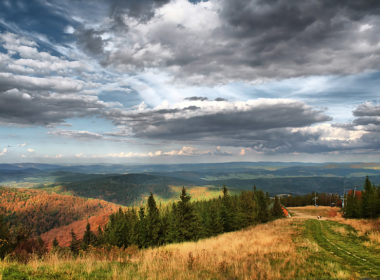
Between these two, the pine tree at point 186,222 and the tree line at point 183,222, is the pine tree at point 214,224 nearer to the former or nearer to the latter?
the tree line at point 183,222

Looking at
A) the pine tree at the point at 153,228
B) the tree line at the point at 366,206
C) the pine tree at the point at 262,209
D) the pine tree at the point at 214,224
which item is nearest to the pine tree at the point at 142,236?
the pine tree at the point at 153,228

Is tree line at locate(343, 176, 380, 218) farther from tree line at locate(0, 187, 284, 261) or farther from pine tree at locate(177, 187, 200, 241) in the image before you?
pine tree at locate(177, 187, 200, 241)

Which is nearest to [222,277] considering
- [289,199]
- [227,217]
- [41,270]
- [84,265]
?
[84,265]

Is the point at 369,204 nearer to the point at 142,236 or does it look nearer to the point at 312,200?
the point at 142,236

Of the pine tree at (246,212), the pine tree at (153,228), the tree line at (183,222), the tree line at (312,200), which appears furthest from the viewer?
the tree line at (312,200)

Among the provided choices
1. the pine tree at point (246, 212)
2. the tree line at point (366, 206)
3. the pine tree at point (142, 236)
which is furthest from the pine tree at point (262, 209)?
the pine tree at point (142, 236)

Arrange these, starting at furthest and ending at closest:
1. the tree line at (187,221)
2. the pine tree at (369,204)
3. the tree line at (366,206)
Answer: the pine tree at (369,204) < the tree line at (366,206) < the tree line at (187,221)

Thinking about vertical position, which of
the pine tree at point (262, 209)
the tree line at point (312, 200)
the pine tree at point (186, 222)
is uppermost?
the pine tree at point (186, 222)

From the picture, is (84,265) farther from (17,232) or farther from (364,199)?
(364,199)

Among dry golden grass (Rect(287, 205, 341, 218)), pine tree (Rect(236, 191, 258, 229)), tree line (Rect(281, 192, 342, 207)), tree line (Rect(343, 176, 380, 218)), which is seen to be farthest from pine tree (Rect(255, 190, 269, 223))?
tree line (Rect(281, 192, 342, 207))

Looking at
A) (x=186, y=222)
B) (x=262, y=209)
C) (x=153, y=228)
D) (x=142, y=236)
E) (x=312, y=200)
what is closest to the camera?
(x=186, y=222)

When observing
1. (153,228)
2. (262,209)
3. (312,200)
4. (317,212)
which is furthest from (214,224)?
(312,200)

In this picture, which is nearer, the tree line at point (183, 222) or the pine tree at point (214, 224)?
the tree line at point (183, 222)

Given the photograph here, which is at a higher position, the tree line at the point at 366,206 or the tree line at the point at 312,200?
the tree line at the point at 366,206
